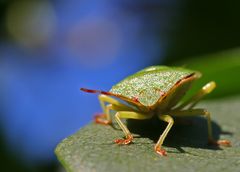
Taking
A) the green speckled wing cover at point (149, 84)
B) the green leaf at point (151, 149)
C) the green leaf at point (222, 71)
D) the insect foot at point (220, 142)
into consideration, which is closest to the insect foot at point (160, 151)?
the green leaf at point (151, 149)

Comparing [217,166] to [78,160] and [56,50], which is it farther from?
[56,50]

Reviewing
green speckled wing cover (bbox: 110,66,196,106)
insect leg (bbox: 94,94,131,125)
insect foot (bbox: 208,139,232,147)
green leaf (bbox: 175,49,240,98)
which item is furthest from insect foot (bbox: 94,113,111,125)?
green leaf (bbox: 175,49,240,98)

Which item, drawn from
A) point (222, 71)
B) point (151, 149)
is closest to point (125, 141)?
point (151, 149)

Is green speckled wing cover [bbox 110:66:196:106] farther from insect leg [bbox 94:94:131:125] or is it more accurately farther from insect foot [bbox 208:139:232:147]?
insect foot [bbox 208:139:232:147]

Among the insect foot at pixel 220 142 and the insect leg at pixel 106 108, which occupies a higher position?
the insect leg at pixel 106 108

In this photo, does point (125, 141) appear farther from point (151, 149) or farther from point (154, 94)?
point (154, 94)

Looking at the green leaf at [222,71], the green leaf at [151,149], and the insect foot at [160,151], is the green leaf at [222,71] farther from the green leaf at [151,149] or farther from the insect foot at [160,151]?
the insect foot at [160,151]

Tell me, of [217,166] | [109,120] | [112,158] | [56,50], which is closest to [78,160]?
[112,158]
